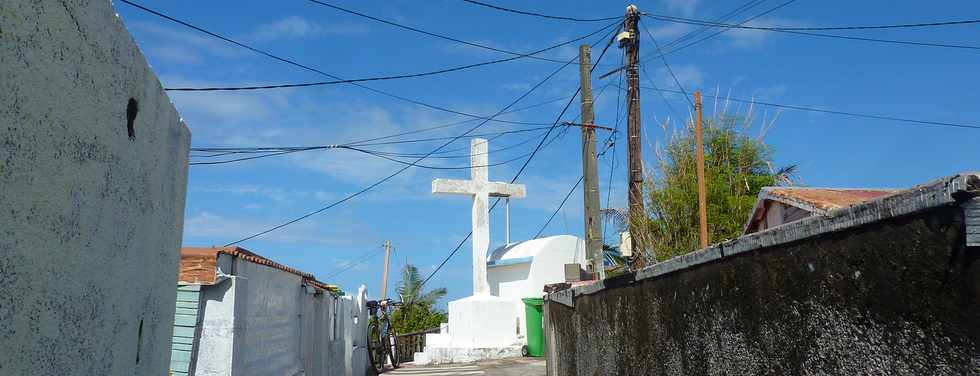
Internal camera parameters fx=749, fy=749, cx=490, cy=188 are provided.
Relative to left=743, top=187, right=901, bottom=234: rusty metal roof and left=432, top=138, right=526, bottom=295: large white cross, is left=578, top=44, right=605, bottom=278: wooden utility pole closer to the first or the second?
left=743, top=187, right=901, bottom=234: rusty metal roof

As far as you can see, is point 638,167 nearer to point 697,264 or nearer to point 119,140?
point 697,264

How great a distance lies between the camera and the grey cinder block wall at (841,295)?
2.67 metres

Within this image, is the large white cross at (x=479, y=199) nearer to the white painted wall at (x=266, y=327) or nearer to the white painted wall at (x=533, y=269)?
the white painted wall at (x=533, y=269)

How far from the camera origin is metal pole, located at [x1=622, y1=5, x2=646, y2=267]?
50.5 feet

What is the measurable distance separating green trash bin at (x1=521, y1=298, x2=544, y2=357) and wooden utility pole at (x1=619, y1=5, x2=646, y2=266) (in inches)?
292

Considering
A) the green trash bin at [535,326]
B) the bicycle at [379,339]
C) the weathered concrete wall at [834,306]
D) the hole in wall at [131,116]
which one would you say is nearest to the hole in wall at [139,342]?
the hole in wall at [131,116]

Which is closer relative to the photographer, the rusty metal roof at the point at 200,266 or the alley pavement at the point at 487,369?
the rusty metal roof at the point at 200,266

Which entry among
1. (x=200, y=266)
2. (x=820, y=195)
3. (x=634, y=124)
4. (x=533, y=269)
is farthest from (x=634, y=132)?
(x=200, y=266)

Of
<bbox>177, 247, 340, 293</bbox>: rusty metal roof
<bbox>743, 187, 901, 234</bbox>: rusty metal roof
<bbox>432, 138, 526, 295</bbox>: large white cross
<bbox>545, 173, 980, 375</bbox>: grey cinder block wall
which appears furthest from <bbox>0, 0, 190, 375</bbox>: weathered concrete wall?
<bbox>432, 138, 526, 295</bbox>: large white cross

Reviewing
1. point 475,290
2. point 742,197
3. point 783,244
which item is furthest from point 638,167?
point 783,244

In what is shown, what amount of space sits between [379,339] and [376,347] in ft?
2.03

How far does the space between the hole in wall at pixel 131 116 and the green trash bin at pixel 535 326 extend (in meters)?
19.2

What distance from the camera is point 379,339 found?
74.5 ft

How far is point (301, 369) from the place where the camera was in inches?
447
